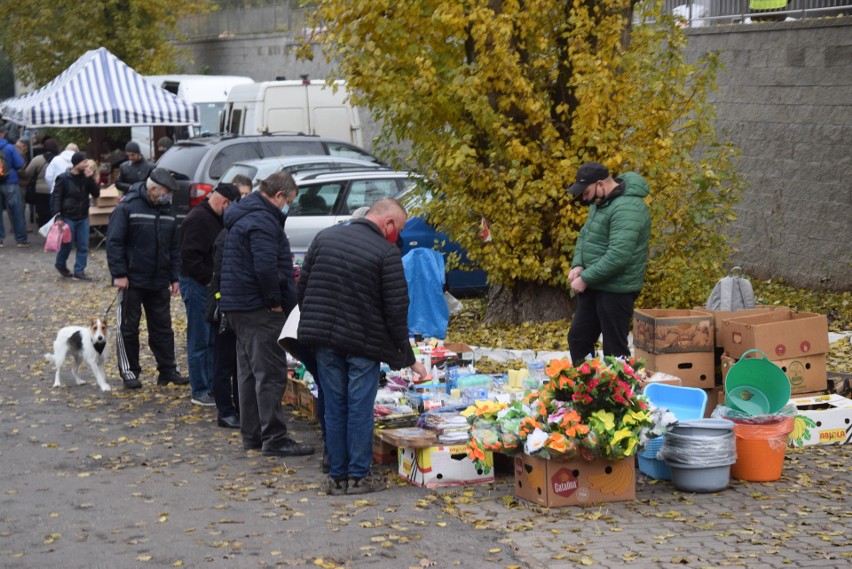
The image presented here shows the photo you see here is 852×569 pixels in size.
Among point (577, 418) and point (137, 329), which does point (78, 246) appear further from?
point (577, 418)

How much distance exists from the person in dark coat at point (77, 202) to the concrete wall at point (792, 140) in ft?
29.8

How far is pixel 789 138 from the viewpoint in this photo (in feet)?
50.6

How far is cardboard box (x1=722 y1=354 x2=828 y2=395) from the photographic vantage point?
28.5 ft

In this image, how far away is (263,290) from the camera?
8445 mm

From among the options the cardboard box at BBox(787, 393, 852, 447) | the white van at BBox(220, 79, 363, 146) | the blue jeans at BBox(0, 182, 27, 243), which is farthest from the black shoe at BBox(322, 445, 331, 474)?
the blue jeans at BBox(0, 182, 27, 243)

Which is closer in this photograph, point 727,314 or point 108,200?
point 727,314

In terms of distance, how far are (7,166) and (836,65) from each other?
48.4ft

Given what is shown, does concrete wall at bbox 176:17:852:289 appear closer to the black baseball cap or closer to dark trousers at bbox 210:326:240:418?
the black baseball cap

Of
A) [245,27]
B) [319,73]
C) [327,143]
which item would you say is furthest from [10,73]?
[327,143]

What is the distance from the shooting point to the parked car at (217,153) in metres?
18.4

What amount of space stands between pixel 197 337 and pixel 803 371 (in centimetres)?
481

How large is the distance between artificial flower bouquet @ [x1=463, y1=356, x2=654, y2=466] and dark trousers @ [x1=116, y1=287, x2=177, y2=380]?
4.53 metres

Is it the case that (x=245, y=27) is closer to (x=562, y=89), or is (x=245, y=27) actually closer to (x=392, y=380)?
(x=562, y=89)

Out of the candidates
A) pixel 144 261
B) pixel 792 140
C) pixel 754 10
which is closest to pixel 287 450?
pixel 144 261
